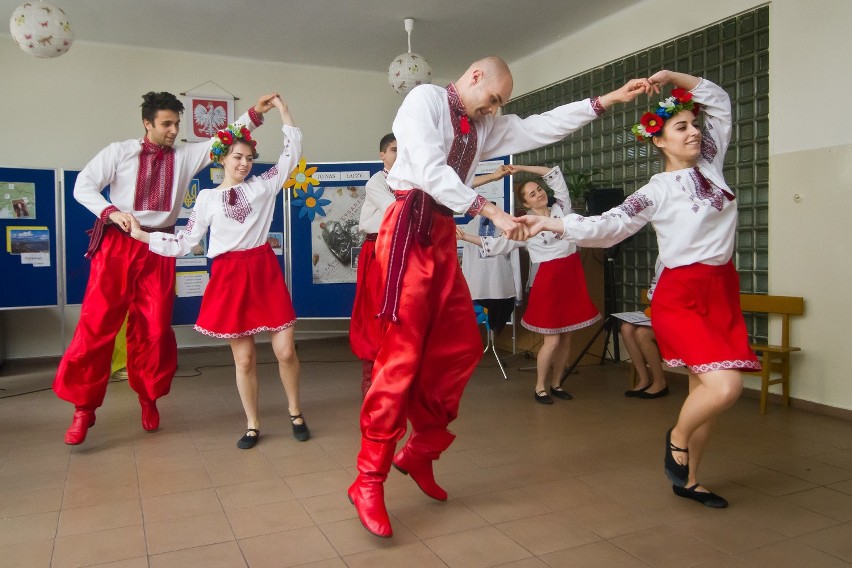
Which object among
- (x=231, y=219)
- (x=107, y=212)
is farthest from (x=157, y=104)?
(x=231, y=219)

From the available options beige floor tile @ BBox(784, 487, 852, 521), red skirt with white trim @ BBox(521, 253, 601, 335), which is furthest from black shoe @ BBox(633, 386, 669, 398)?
beige floor tile @ BBox(784, 487, 852, 521)

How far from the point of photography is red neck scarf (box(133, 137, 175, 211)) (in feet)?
12.2

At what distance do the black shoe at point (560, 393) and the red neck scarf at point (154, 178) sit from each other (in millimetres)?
2708

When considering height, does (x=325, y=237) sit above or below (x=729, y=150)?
below

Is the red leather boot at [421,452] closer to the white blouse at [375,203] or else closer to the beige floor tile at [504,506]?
the beige floor tile at [504,506]

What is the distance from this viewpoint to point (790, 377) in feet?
14.5

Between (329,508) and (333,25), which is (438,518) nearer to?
(329,508)

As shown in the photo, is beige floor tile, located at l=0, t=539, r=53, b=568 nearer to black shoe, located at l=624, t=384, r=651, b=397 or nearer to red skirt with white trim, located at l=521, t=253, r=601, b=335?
red skirt with white trim, located at l=521, t=253, r=601, b=335

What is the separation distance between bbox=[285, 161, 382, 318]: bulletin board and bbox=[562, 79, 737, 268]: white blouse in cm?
408

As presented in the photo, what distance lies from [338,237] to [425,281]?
167 inches

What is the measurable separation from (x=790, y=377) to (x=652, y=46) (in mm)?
2774

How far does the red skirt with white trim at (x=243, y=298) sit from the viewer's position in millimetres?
3436

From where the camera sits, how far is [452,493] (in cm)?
282

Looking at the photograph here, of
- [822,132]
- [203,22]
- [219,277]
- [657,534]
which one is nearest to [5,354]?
[203,22]
